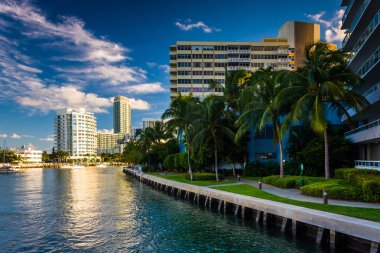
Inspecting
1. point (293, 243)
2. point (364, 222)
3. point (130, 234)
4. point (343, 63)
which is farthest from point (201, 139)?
point (364, 222)

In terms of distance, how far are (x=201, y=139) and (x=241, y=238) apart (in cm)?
2485

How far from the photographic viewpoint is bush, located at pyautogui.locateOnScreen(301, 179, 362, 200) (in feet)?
76.3

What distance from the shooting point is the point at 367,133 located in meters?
38.3

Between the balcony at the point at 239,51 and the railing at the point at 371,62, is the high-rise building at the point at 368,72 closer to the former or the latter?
the railing at the point at 371,62

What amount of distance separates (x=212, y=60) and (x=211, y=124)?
70.1m

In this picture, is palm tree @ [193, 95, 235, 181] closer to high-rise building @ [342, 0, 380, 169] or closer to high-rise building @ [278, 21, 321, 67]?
high-rise building @ [342, 0, 380, 169]

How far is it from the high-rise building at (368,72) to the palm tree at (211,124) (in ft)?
55.0

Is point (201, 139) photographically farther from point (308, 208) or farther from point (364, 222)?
point (364, 222)

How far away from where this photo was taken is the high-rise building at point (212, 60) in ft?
360

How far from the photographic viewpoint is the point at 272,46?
4609 inches

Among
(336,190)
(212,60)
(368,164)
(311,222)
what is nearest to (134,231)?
(311,222)

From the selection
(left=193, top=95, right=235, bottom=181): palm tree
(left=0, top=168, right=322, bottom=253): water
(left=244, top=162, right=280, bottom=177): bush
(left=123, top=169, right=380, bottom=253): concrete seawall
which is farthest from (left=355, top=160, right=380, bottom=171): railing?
(left=0, top=168, right=322, bottom=253): water

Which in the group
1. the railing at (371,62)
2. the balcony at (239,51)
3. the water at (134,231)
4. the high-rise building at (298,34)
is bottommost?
the water at (134,231)

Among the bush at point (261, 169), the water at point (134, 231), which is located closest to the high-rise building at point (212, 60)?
the bush at point (261, 169)
